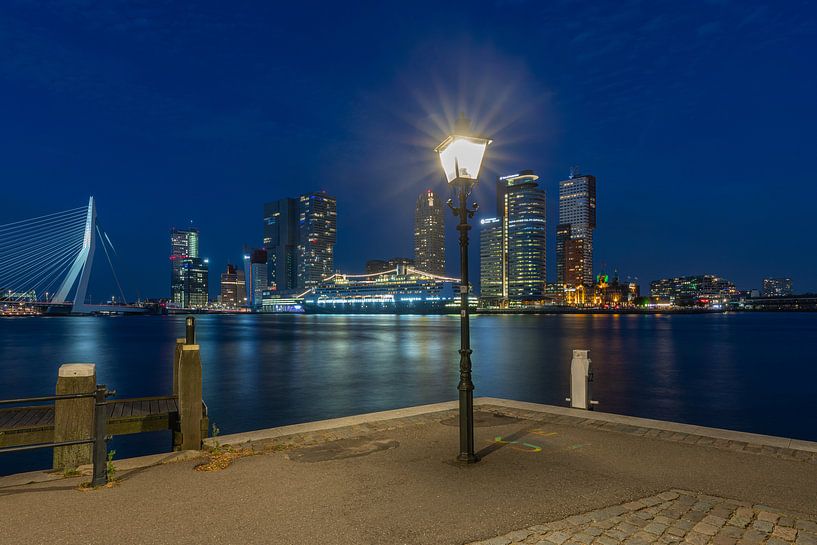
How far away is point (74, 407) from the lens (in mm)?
7934

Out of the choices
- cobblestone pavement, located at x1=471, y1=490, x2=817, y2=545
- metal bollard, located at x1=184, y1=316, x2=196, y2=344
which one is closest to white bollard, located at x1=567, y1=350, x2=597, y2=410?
cobblestone pavement, located at x1=471, y1=490, x2=817, y2=545

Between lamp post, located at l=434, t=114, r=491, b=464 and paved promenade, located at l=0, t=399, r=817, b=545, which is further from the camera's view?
lamp post, located at l=434, t=114, r=491, b=464

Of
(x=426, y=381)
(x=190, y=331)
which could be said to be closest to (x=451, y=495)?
(x=190, y=331)

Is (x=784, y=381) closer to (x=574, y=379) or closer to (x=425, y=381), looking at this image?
(x=425, y=381)

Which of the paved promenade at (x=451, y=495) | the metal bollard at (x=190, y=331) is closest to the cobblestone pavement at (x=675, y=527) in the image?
the paved promenade at (x=451, y=495)

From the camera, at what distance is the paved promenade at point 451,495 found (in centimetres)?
548

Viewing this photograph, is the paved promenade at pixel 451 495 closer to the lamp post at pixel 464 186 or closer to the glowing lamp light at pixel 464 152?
the lamp post at pixel 464 186

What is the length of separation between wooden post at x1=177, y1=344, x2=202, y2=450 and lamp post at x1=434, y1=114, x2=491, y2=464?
4.38m

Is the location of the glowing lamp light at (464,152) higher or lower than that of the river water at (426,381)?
higher

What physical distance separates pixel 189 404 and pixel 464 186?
586 centimetres

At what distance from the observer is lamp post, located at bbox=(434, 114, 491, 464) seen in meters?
8.05

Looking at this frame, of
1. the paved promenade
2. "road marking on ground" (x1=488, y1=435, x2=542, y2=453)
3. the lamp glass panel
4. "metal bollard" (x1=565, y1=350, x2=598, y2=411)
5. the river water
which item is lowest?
the river water

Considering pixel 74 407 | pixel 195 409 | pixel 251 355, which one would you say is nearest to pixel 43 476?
pixel 74 407

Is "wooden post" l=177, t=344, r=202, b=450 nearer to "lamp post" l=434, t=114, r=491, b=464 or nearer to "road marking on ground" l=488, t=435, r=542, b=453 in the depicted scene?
"lamp post" l=434, t=114, r=491, b=464
